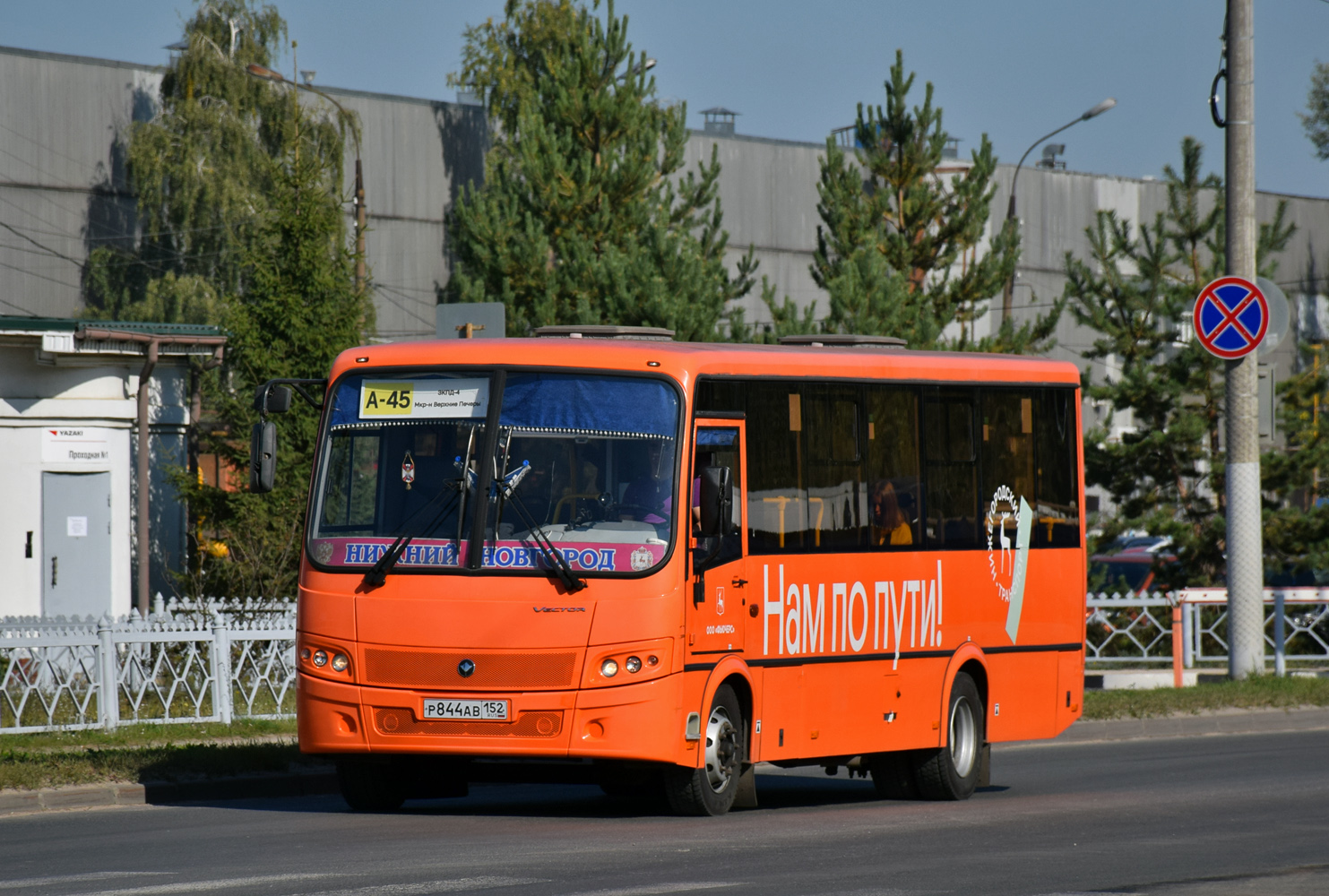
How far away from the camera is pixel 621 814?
41.0ft

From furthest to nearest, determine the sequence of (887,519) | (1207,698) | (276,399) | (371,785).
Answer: (1207,698) < (887,519) < (371,785) < (276,399)

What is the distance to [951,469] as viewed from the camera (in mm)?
14430

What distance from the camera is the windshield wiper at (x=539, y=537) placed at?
11.6m

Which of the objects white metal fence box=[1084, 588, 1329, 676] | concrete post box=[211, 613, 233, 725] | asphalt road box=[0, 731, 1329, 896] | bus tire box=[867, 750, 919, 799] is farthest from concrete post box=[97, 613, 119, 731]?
white metal fence box=[1084, 588, 1329, 676]

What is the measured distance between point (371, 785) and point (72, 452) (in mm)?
12231

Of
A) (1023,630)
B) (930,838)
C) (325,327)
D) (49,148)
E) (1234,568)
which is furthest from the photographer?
(49,148)

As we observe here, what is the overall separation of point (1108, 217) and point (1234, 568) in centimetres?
1177

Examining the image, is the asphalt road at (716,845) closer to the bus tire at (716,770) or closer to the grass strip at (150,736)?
the bus tire at (716,770)

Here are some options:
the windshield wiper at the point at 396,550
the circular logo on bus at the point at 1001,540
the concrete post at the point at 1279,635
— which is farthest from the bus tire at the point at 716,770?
the concrete post at the point at 1279,635

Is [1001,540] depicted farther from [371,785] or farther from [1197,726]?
[1197,726]

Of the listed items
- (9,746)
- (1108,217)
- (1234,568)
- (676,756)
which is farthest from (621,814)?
(1108,217)

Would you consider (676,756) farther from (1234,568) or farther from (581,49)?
(581,49)

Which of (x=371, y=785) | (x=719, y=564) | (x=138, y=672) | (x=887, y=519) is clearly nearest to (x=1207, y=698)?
(x=887, y=519)

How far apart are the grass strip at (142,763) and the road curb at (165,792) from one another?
0.11 meters
